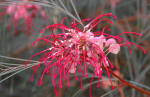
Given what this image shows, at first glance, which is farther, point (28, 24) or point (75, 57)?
point (28, 24)

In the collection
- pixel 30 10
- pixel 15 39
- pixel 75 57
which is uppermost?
pixel 30 10

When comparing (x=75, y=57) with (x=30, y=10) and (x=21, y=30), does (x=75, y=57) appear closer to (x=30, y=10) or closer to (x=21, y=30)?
(x=30, y=10)

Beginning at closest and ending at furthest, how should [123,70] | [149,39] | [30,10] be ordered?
1. [123,70]
2. [30,10]
3. [149,39]

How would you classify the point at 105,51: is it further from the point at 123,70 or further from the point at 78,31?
the point at 123,70

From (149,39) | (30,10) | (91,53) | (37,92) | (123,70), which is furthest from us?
(149,39)

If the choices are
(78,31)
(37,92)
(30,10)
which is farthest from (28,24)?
(78,31)

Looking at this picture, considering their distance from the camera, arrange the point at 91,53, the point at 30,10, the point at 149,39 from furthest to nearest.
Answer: the point at 149,39 → the point at 30,10 → the point at 91,53

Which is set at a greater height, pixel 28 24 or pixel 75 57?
pixel 28 24

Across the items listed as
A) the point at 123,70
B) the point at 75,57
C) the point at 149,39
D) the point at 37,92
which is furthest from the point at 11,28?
the point at 75,57

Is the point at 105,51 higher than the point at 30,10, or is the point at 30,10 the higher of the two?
the point at 30,10
